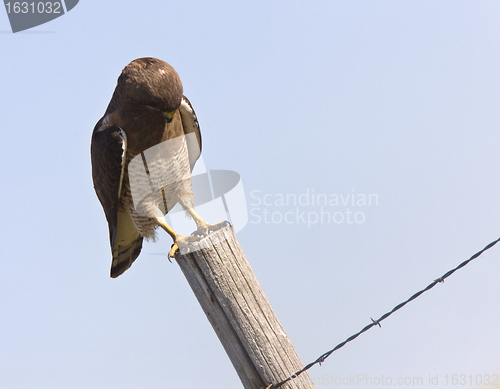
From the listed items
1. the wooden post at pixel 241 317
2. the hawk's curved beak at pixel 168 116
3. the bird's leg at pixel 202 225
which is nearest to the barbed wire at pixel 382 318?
the wooden post at pixel 241 317

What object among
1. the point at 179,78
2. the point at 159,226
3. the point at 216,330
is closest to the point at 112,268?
the point at 159,226

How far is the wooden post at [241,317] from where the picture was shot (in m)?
2.40

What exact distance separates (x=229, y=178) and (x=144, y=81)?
3.48 feet

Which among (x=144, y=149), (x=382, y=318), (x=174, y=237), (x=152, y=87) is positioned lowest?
(x=382, y=318)

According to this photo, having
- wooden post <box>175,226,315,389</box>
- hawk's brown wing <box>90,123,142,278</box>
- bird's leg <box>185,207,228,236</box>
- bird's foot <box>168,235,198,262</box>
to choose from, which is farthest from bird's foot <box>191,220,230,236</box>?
wooden post <box>175,226,315,389</box>

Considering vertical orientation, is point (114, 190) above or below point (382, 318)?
above

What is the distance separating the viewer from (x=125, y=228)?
4.54 meters

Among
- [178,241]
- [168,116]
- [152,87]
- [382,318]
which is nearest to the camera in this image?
[382,318]

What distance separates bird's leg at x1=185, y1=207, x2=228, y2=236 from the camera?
11.5 feet

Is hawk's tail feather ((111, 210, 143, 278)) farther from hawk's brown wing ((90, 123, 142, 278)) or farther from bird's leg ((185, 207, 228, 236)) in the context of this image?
bird's leg ((185, 207, 228, 236))

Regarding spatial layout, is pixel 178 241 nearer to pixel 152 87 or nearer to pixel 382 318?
pixel 152 87

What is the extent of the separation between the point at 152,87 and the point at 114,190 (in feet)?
3.40

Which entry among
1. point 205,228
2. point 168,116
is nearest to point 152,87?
point 168,116

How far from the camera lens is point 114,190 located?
4062 mm
